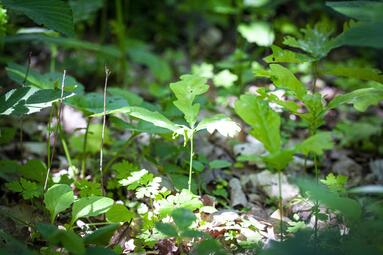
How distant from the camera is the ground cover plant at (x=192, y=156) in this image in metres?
1.51

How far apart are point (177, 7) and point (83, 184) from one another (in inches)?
A: 105

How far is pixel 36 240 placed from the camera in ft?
5.96

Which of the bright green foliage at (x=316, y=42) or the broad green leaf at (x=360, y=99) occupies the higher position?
the bright green foliage at (x=316, y=42)

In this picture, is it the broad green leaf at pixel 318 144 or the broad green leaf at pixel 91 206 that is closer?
the broad green leaf at pixel 318 144

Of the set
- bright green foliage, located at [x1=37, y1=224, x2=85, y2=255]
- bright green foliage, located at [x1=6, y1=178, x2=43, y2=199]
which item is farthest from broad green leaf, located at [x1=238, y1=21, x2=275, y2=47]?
bright green foliage, located at [x1=37, y1=224, x2=85, y2=255]

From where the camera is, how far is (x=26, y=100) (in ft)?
5.84

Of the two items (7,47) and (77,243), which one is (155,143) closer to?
(77,243)

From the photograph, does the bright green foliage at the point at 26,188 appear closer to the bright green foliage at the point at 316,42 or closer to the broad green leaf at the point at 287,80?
the broad green leaf at the point at 287,80

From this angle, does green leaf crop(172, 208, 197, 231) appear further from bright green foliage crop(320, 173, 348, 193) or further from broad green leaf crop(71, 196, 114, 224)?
bright green foliage crop(320, 173, 348, 193)

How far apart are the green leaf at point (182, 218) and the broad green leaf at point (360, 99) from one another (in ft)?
2.20

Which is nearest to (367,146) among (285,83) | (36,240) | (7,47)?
(285,83)

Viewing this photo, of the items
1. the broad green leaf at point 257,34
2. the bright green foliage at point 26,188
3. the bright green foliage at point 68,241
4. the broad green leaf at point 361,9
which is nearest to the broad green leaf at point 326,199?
the broad green leaf at point 361,9

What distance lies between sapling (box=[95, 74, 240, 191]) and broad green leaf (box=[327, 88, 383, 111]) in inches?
15.2

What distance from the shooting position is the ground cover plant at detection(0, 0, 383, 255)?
59.4 inches
